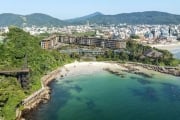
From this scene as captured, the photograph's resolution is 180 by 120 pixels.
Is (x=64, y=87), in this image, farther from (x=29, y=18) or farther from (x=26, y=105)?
(x=29, y=18)

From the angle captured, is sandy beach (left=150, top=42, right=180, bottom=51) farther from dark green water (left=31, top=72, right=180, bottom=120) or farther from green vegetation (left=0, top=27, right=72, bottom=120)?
dark green water (left=31, top=72, right=180, bottom=120)

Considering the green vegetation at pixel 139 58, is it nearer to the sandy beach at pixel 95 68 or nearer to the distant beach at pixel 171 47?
the sandy beach at pixel 95 68

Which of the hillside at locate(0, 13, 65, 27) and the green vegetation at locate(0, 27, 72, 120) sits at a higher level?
the hillside at locate(0, 13, 65, 27)

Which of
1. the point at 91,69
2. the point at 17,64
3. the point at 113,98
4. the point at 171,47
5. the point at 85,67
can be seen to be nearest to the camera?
the point at 113,98

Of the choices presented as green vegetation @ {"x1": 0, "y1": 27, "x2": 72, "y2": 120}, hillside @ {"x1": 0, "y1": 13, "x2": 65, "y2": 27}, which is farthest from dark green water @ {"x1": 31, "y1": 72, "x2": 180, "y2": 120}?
hillside @ {"x1": 0, "y1": 13, "x2": 65, "y2": 27}

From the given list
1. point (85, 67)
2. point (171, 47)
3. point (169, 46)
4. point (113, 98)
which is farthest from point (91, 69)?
point (169, 46)

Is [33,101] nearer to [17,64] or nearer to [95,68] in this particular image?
[17,64]
